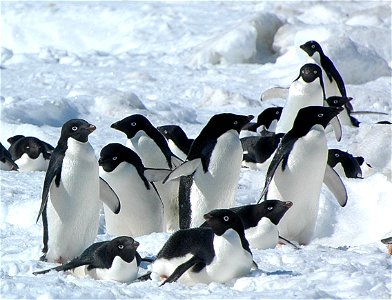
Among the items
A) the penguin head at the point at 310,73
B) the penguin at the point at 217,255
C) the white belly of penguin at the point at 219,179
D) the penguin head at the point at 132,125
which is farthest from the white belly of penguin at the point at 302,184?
the penguin head at the point at 310,73

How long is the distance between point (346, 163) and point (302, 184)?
205 centimetres

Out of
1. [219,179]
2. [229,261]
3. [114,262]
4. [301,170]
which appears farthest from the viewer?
[219,179]

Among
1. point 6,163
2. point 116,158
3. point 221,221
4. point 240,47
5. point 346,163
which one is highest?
point 221,221

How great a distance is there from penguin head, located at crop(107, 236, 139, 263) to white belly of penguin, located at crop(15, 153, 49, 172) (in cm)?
378

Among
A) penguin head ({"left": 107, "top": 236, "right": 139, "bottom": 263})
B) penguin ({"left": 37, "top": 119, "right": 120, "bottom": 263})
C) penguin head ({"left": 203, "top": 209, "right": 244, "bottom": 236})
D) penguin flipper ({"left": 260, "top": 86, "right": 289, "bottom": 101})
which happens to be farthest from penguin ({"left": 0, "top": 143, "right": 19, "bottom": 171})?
penguin head ({"left": 203, "top": 209, "right": 244, "bottom": 236})

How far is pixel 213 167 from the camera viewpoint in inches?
217

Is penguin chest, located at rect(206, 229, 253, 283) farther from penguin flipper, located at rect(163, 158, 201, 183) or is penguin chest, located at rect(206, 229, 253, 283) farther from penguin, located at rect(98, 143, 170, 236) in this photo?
penguin, located at rect(98, 143, 170, 236)

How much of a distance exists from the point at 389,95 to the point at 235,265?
279 inches

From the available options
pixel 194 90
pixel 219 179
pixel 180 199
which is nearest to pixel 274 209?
pixel 219 179

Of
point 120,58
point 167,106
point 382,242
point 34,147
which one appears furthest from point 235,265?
point 120,58

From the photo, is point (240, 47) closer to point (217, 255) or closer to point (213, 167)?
point (213, 167)

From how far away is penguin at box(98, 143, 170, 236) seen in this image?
5.77 meters

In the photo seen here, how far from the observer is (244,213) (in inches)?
194

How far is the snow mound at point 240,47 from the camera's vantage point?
535 inches
